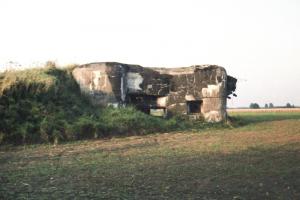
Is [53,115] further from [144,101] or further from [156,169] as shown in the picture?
[156,169]

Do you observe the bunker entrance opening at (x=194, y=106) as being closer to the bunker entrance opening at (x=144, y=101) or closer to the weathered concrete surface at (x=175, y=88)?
the weathered concrete surface at (x=175, y=88)

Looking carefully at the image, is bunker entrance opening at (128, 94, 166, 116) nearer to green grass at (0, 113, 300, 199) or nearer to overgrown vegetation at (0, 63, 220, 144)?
overgrown vegetation at (0, 63, 220, 144)

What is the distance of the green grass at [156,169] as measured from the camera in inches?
180

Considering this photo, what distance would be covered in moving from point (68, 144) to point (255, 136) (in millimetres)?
4456

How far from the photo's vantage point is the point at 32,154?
7547 millimetres

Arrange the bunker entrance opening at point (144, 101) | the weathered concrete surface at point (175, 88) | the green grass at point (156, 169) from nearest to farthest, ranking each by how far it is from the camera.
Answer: the green grass at point (156, 169), the weathered concrete surface at point (175, 88), the bunker entrance opening at point (144, 101)

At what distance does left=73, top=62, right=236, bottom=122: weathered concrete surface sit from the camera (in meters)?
12.6

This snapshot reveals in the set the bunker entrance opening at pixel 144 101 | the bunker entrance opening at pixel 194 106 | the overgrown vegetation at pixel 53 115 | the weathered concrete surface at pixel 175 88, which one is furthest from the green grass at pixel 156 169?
the bunker entrance opening at pixel 194 106

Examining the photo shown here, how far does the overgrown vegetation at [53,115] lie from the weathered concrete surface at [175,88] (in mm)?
919

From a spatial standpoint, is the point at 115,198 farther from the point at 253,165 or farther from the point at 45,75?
the point at 45,75

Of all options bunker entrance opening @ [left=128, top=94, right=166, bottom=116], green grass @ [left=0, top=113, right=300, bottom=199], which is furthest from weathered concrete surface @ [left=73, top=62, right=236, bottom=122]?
green grass @ [left=0, top=113, right=300, bottom=199]

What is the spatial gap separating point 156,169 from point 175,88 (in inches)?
283

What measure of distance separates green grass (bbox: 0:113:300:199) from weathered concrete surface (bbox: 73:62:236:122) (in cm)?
327

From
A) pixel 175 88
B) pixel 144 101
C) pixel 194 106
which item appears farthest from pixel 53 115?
pixel 194 106
